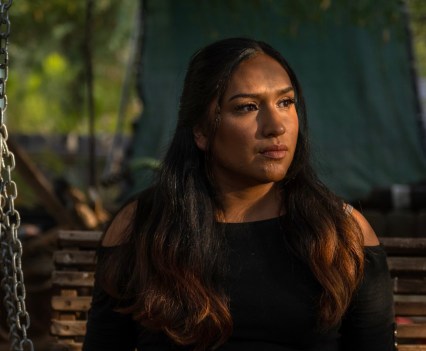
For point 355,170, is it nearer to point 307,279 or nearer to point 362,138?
point 362,138

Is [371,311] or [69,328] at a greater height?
[371,311]

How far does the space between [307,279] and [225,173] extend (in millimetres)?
416

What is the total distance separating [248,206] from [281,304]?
13.2 inches

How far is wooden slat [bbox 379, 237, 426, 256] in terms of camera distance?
3.52 meters

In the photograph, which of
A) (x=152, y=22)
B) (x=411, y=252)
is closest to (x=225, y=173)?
(x=411, y=252)

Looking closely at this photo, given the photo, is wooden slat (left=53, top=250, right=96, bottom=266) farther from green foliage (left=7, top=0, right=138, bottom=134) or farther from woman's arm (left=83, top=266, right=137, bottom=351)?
green foliage (left=7, top=0, right=138, bottom=134)

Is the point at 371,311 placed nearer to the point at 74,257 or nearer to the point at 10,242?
the point at 10,242

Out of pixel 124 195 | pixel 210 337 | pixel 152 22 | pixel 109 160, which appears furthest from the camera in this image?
pixel 109 160

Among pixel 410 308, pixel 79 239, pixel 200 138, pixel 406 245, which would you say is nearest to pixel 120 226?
pixel 200 138

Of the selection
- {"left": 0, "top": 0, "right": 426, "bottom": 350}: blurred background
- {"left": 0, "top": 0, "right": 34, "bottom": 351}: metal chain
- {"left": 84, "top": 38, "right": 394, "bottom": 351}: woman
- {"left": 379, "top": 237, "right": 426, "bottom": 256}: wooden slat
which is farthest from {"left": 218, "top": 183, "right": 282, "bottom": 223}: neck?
{"left": 0, "top": 0, "right": 426, "bottom": 350}: blurred background

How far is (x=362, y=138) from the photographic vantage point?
7.40 m

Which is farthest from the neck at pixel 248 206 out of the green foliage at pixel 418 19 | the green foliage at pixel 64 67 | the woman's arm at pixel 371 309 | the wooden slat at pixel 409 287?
the green foliage at pixel 64 67

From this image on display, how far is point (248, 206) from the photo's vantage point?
2.94 m

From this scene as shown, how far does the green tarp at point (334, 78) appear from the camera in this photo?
721 cm
